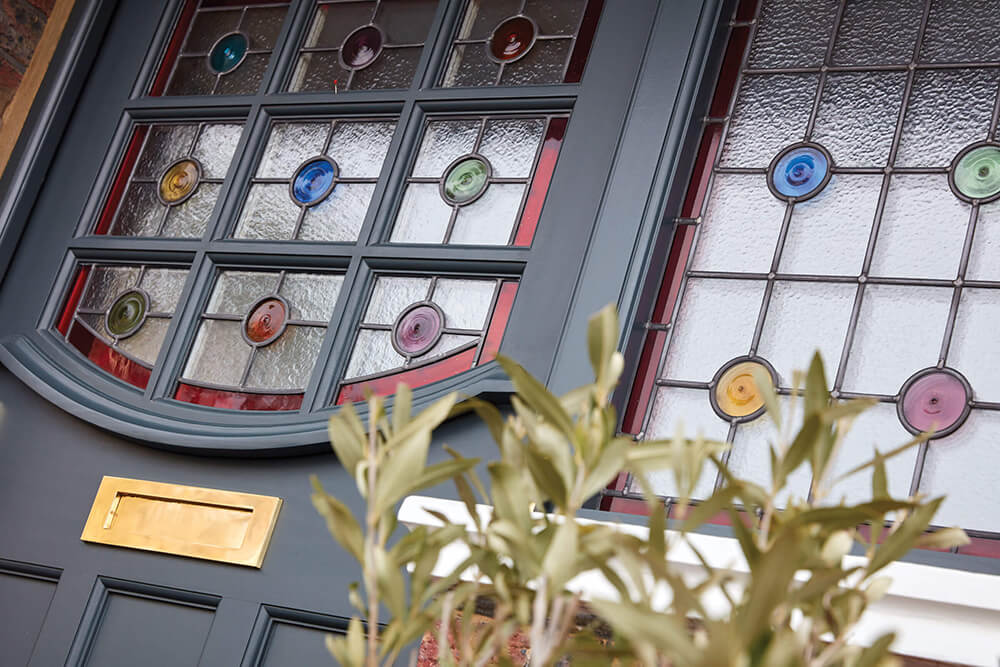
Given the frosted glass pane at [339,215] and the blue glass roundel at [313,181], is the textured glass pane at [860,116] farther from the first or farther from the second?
the blue glass roundel at [313,181]

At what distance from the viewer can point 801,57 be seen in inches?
95.2

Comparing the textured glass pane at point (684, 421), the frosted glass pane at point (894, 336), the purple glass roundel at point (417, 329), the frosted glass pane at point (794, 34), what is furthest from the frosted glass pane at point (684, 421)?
the frosted glass pane at point (794, 34)

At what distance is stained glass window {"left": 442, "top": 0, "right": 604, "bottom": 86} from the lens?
8.75ft

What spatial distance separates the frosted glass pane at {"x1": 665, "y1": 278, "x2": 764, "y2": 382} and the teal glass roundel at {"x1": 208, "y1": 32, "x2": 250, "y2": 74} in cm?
159

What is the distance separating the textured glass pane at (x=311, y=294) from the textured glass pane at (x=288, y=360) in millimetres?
41

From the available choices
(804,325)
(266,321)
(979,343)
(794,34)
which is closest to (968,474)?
(979,343)

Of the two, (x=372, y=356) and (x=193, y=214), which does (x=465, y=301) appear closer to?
(x=372, y=356)

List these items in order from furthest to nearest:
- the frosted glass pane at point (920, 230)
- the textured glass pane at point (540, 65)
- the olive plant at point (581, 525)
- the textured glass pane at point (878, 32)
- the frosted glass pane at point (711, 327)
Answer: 1. the textured glass pane at point (540, 65)
2. the textured glass pane at point (878, 32)
3. the frosted glass pane at point (711, 327)
4. the frosted glass pane at point (920, 230)
5. the olive plant at point (581, 525)

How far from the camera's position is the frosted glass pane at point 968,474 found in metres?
1.87

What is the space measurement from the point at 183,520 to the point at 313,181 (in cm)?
95

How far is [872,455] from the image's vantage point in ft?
6.48

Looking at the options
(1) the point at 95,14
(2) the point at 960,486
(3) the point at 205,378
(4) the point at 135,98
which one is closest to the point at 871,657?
(2) the point at 960,486

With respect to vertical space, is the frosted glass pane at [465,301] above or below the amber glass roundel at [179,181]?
below

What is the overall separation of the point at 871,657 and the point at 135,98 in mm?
2772
